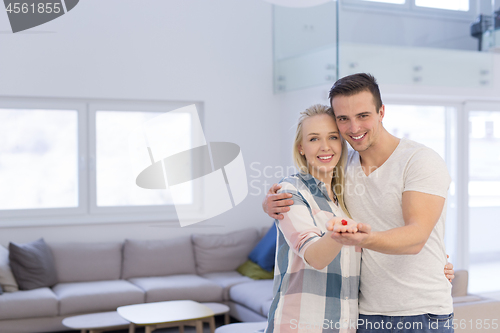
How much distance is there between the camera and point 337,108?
1.84m

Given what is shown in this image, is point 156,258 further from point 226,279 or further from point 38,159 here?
point 38,159

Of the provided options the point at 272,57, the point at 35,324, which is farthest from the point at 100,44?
the point at 35,324

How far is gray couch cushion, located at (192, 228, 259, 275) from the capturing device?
5.24 metres

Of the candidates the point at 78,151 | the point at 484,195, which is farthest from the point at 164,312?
the point at 484,195

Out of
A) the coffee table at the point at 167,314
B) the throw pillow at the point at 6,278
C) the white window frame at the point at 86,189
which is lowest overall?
the coffee table at the point at 167,314

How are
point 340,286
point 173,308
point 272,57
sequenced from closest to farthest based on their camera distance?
point 340,286, point 173,308, point 272,57

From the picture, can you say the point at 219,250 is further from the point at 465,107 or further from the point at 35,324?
the point at 465,107

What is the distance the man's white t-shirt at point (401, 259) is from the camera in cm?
171

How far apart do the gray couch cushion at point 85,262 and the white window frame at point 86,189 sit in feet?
1.09

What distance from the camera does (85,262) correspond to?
192 inches

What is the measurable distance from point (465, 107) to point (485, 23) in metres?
0.87

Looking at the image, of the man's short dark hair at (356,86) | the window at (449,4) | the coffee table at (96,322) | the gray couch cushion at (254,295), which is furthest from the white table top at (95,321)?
the window at (449,4)

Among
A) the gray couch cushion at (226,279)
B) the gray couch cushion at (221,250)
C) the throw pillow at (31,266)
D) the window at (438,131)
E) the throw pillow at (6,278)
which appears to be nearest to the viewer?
the throw pillow at (6,278)

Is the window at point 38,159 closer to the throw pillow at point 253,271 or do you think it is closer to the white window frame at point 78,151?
the white window frame at point 78,151
